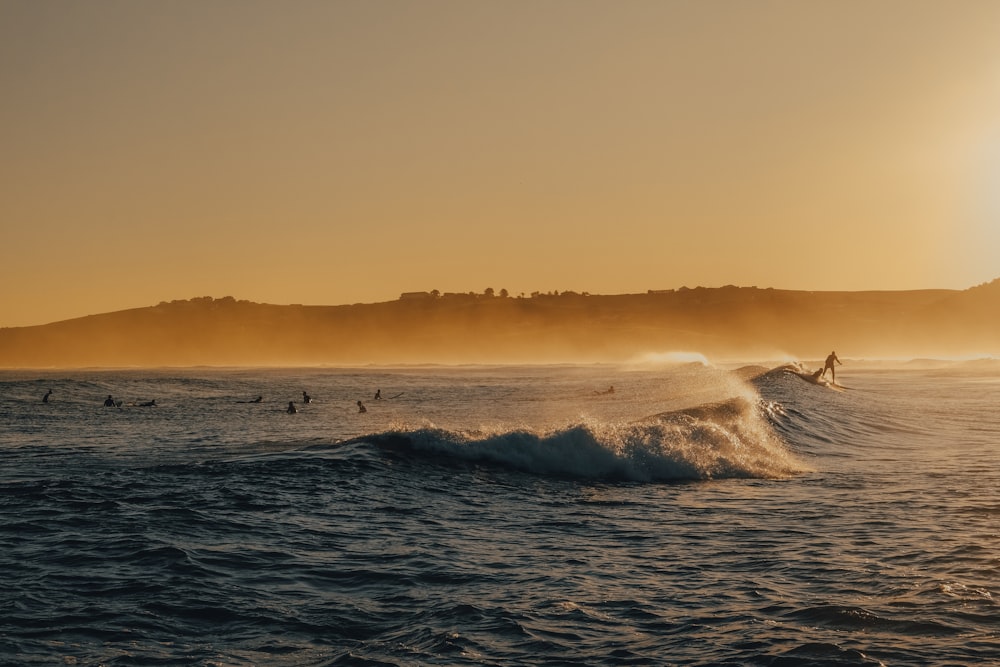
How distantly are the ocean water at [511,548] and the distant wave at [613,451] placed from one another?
2.9 inches

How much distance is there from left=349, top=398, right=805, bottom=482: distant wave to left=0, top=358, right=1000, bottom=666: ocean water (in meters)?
0.07

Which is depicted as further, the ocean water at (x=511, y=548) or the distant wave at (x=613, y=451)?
the distant wave at (x=613, y=451)

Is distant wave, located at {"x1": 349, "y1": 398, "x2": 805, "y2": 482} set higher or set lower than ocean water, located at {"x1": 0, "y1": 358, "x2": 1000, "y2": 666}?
higher

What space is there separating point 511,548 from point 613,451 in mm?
7986

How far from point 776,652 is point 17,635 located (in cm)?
697

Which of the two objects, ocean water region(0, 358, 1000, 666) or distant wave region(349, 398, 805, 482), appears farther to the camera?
A: distant wave region(349, 398, 805, 482)

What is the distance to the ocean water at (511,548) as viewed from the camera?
8234mm

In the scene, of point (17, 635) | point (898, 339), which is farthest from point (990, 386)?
point (898, 339)

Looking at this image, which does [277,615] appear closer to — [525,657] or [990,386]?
[525,657]

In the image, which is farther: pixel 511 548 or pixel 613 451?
pixel 613 451

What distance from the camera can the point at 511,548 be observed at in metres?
12.0

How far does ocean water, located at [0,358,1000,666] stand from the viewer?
8.23 metres

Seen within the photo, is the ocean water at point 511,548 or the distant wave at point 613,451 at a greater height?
the distant wave at point 613,451

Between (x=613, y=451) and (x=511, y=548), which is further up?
(x=613, y=451)
